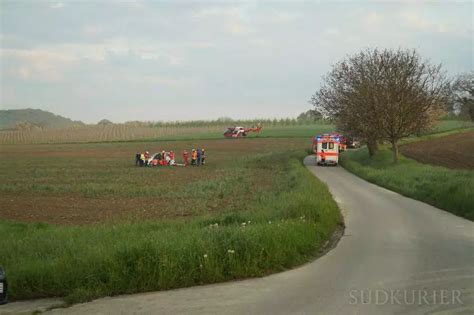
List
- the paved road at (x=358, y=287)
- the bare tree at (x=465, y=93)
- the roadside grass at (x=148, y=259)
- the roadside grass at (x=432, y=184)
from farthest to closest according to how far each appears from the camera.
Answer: the bare tree at (x=465, y=93)
the roadside grass at (x=432, y=184)
the roadside grass at (x=148, y=259)
the paved road at (x=358, y=287)

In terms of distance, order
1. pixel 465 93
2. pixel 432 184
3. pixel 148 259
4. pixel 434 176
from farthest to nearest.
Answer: pixel 465 93, pixel 434 176, pixel 432 184, pixel 148 259

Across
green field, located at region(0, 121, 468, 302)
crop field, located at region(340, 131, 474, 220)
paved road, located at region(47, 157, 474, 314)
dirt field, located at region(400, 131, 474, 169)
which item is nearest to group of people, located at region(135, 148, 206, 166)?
crop field, located at region(340, 131, 474, 220)

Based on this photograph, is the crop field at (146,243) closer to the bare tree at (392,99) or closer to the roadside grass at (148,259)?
the roadside grass at (148,259)

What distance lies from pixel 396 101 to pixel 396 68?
2.91m

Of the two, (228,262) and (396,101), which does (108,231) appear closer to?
(228,262)

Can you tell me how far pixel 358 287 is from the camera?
8672 millimetres

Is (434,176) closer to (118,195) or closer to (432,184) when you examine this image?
(432,184)

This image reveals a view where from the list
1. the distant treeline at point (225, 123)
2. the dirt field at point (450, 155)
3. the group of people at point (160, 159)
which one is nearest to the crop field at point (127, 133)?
the distant treeline at point (225, 123)

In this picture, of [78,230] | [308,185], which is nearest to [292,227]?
[78,230]

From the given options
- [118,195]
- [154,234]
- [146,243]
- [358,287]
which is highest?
[146,243]

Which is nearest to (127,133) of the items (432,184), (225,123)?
(225,123)

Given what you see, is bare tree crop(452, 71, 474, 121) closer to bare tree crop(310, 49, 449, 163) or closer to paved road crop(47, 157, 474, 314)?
bare tree crop(310, 49, 449, 163)

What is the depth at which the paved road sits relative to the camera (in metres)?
7.66

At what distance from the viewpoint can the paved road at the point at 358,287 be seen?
766 cm
